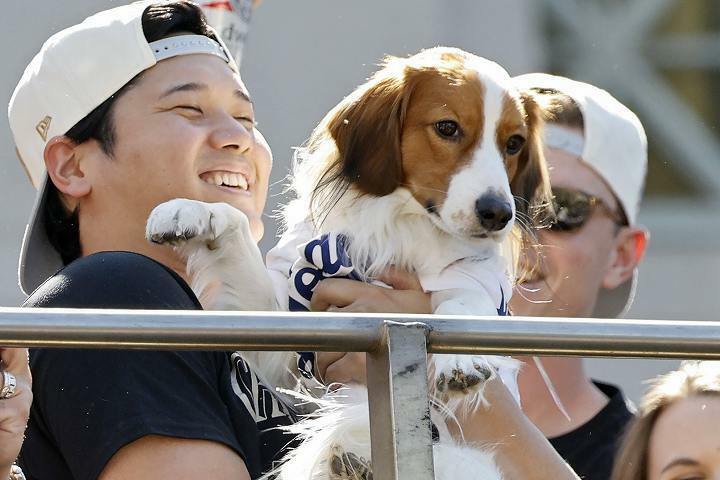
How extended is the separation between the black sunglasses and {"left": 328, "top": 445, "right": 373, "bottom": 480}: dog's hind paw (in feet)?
5.47

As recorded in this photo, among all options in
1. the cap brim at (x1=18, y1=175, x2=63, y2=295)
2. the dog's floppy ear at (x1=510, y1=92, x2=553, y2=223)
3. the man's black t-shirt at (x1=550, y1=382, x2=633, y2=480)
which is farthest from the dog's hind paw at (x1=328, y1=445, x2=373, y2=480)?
the man's black t-shirt at (x1=550, y1=382, x2=633, y2=480)

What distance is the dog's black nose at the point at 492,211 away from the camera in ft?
10.2

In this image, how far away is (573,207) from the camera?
Result: 4.18 m

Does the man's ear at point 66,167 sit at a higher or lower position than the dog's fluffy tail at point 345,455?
higher

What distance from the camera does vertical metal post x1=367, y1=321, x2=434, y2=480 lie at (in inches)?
79.3

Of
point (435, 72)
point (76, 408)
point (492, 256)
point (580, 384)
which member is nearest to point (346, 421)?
point (76, 408)

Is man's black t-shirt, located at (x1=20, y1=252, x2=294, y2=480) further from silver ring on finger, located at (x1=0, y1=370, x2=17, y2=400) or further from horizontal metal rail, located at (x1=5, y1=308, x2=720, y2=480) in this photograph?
horizontal metal rail, located at (x1=5, y1=308, x2=720, y2=480)

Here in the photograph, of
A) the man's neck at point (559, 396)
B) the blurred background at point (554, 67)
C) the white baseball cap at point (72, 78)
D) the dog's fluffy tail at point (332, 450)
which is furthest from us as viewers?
the blurred background at point (554, 67)

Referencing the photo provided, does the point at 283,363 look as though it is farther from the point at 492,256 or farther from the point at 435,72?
the point at 435,72

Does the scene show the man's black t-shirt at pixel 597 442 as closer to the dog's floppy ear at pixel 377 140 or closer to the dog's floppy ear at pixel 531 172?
the dog's floppy ear at pixel 531 172

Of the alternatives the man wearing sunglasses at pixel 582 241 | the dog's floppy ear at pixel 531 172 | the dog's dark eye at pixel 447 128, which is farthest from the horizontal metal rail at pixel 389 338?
the man wearing sunglasses at pixel 582 241

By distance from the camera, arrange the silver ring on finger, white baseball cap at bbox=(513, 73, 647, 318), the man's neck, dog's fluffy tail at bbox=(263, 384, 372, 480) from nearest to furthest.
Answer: the silver ring on finger
dog's fluffy tail at bbox=(263, 384, 372, 480)
the man's neck
white baseball cap at bbox=(513, 73, 647, 318)

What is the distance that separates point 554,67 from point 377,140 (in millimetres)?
5903

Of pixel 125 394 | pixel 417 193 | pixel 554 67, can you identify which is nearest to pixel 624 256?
pixel 417 193
